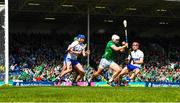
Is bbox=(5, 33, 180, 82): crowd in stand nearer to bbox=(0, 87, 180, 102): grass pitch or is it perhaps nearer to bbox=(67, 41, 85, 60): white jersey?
bbox=(67, 41, 85, 60): white jersey

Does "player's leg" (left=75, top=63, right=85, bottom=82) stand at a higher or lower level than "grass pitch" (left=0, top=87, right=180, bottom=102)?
higher

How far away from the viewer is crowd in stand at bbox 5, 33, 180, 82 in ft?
109

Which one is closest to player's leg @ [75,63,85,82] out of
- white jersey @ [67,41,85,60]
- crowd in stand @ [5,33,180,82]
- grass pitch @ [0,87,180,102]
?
white jersey @ [67,41,85,60]

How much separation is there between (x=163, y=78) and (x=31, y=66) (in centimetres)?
904

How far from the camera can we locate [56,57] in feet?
129

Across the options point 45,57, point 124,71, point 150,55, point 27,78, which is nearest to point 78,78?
point 124,71

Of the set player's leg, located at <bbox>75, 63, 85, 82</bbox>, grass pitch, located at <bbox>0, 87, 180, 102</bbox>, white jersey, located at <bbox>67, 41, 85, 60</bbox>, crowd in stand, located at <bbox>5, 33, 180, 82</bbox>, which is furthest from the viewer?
crowd in stand, located at <bbox>5, 33, 180, 82</bbox>

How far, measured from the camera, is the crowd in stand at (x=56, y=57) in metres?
33.1

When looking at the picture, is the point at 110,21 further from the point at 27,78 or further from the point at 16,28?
the point at 27,78

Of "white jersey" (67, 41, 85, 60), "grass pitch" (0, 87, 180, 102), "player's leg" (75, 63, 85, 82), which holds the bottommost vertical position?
"grass pitch" (0, 87, 180, 102)

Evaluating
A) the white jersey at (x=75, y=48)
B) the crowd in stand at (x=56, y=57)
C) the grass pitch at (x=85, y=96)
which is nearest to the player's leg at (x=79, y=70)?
the white jersey at (x=75, y=48)

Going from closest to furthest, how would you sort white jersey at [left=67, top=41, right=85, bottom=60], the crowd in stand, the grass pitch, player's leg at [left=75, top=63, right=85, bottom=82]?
the grass pitch < player's leg at [left=75, top=63, right=85, bottom=82] < white jersey at [left=67, top=41, right=85, bottom=60] < the crowd in stand

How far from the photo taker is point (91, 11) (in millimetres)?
37188

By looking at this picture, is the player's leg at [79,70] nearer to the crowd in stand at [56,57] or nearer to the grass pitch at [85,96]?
the grass pitch at [85,96]
